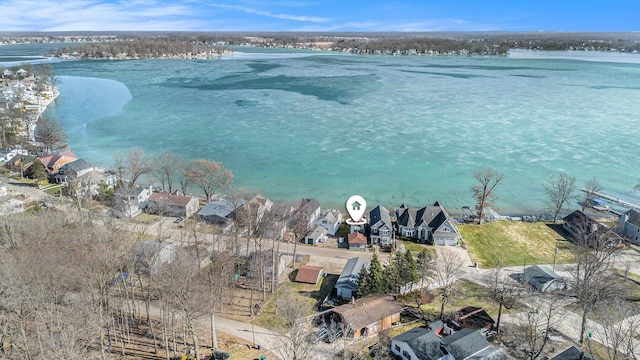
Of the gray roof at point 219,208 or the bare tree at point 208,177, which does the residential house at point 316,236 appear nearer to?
the gray roof at point 219,208

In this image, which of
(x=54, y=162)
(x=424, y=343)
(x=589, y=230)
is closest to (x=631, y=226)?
(x=589, y=230)

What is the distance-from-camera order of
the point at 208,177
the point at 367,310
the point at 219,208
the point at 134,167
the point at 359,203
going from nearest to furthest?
the point at 367,310
the point at 359,203
the point at 219,208
the point at 134,167
the point at 208,177

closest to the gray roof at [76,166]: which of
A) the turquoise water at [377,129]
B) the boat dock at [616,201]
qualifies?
the turquoise water at [377,129]

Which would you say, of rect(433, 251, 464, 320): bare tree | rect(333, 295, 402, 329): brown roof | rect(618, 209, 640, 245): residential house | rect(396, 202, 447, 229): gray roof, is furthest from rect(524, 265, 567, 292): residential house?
rect(618, 209, 640, 245): residential house

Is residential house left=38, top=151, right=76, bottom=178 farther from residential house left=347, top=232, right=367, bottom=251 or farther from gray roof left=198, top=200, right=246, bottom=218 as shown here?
residential house left=347, top=232, right=367, bottom=251

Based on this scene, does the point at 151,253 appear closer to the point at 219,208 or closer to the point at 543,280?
the point at 219,208

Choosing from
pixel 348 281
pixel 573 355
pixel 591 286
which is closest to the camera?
pixel 573 355
